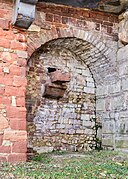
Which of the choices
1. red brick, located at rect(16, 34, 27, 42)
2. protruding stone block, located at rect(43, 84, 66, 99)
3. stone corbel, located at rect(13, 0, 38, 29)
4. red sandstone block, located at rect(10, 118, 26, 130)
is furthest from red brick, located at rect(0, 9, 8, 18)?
protruding stone block, located at rect(43, 84, 66, 99)

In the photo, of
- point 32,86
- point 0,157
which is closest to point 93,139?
point 32,86

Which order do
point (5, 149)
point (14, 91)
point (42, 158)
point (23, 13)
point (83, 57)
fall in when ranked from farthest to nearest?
point (83, 57), point (42, 158), point (23, 13), point (14, 91), point (5, 149)

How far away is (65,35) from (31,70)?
0.90m

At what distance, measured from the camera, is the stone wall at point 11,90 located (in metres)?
4.33

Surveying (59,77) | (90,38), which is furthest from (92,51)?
(59,77)

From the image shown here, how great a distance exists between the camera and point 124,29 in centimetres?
584

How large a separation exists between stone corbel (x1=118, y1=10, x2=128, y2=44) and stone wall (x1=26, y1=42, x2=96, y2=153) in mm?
1002

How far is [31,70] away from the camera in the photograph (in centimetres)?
586

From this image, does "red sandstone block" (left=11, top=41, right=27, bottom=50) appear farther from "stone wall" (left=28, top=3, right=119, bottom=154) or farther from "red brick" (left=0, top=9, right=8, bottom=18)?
"stone wall" (left=28, top=3, right=119, bottom=154)

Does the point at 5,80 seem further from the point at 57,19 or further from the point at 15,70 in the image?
the point at 57,19

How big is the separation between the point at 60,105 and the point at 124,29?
6.11 ft

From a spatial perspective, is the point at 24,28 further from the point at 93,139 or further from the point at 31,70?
the point at 93,139

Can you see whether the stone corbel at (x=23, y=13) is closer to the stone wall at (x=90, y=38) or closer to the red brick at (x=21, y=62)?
the red brick at (x=21, y=62)

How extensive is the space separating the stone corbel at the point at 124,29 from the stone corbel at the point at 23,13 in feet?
6.18
